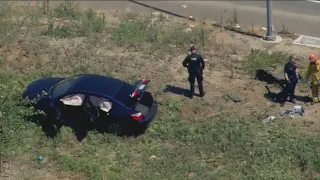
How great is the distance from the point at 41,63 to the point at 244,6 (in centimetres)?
872

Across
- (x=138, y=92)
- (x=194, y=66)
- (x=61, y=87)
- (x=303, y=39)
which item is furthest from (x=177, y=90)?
(x=303, y=39)

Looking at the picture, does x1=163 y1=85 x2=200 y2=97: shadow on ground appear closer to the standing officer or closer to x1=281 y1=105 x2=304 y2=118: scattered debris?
x1=281 y1=105 x2=304 y2=118: scattered debris

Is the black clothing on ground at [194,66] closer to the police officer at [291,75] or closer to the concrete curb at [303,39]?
the police officer at [291,75]

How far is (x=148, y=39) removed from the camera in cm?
1925

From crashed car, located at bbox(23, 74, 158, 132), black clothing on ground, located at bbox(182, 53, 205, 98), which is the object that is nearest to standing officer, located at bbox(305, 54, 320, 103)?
black clothing on ground, located at bbox(182, 53, 205, 98)

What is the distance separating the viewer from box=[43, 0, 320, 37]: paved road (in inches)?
816

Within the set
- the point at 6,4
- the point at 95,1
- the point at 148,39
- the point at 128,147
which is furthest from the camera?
the point at 95,1

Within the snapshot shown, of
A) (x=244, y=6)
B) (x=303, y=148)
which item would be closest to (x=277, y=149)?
(x=303, y=148)

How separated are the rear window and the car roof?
83 millimetres

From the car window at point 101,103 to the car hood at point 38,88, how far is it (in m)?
1.55

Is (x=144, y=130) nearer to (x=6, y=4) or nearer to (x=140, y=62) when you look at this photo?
(x=140, y=62)

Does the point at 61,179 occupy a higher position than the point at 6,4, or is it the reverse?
the point at 6,4

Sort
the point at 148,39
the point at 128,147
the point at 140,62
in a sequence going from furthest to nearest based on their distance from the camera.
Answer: the point at 148,39 < the point at 140,62 < the point at 128,147

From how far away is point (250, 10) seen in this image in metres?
22.1
